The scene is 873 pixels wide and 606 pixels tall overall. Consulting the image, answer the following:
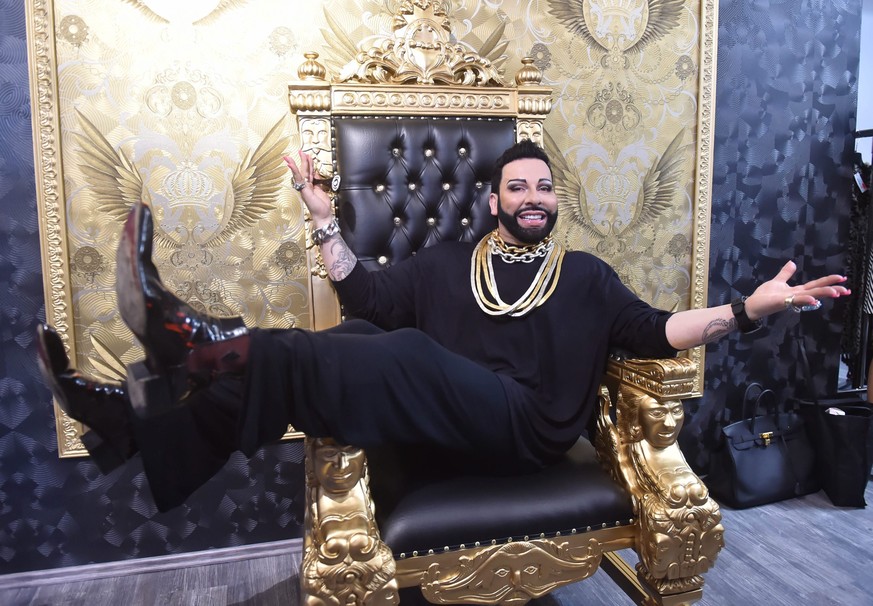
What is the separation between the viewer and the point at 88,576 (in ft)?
6.43

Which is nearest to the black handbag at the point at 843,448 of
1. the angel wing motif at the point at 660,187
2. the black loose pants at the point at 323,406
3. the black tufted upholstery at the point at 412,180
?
the angel wing motif at the point at 660,187

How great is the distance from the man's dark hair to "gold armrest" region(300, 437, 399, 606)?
3.23 ft

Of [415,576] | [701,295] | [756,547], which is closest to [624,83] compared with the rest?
[701,295]

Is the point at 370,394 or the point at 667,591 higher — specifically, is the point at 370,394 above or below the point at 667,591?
above

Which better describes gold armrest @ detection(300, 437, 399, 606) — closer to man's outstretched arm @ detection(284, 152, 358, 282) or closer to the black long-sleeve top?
the black long-sleeve top

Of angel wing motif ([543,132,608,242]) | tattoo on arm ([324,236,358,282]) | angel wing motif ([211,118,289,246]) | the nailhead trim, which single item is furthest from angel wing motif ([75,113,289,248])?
the nailhead trim

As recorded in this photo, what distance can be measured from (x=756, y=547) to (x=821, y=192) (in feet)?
4.97

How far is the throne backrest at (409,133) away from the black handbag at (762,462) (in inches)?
52.8

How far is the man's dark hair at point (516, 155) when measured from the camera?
5.86ft

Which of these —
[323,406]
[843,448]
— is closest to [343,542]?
[323,406]

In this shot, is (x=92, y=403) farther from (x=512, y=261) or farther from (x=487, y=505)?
(x=512, y=261)

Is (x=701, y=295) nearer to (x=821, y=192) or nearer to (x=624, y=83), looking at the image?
(x=821, y=192)

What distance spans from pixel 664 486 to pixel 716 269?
4.63 ft

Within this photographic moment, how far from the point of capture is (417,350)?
4.21 ft
